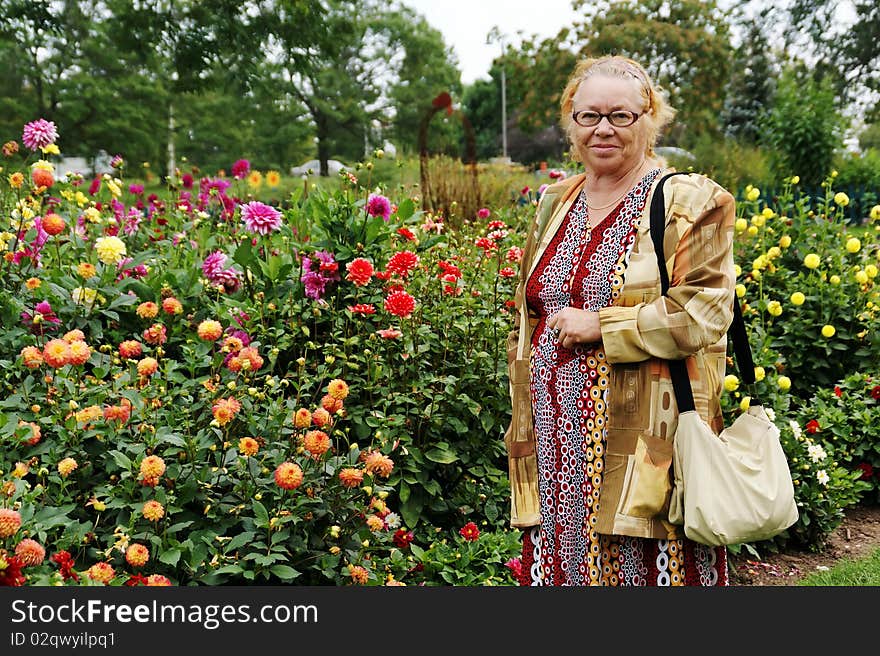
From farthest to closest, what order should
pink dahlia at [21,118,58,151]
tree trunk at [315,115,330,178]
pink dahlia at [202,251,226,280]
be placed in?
tree trunk at [315,115,330,178], pink dahlia at [21,118,58,151], pink dahlia at [202,251,226,280]

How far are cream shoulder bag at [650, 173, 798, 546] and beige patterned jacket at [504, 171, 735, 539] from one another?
0.09ft

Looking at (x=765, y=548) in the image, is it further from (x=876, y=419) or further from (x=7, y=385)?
(x=7, y=385)

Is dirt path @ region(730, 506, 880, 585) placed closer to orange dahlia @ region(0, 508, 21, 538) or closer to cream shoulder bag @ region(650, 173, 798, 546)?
cream shoulder bag @ region(650, 173, 798, 546)

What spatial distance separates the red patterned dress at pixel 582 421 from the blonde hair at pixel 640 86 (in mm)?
155

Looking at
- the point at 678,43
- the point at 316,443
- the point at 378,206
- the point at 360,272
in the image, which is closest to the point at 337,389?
the point at 316,443

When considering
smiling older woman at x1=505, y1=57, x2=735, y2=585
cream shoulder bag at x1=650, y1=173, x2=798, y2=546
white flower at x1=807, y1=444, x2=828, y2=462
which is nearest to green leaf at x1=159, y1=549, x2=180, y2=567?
smiling older woman at x1=505, y1=57, x2=735, y2=585

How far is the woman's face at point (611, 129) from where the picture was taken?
2.05 m

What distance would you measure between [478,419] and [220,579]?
4.43 ft

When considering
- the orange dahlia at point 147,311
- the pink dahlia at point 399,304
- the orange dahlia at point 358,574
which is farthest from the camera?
the pink dahlia at point 399,304

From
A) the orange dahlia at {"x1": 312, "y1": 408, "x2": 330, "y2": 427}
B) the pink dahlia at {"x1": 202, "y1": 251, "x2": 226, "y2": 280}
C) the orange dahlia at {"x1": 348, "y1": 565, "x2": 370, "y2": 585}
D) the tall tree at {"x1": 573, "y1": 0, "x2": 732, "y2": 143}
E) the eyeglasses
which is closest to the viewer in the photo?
the eyeglasses

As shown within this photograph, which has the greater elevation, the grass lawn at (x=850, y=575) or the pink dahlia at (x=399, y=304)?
the pink dahlia at (x=399, y=304)

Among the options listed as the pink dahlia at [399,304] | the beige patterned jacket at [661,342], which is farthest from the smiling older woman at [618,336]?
the pink dahlia at [399,304]

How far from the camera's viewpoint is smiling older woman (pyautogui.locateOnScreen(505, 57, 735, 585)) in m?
1.96

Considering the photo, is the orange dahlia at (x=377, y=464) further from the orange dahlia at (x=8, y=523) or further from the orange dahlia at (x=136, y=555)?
the orange dahlia at (x=8, y=523)
